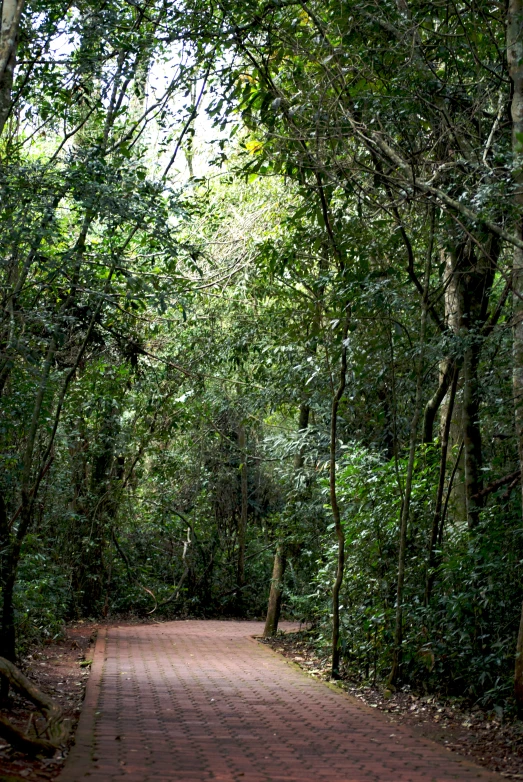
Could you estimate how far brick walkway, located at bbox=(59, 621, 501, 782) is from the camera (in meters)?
5.12

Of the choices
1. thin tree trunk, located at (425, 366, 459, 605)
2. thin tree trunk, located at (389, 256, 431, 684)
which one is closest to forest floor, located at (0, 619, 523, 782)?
thin tree trunk, located at (389, 256, 431, 684)

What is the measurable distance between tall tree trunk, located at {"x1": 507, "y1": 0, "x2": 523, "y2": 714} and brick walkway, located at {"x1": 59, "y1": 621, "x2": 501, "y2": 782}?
4.48 ft

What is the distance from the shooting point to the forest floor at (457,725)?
5.90 meters

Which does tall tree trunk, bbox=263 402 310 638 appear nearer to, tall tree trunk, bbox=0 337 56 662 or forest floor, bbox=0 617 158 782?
forest floor, bbox=0 617 158 782

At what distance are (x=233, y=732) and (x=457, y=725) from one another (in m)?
2.02

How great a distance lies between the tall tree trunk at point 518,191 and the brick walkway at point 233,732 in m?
1.37

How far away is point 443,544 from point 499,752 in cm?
265

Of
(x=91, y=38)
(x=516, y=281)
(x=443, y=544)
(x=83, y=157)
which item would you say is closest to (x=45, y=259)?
(x=83, y=157)

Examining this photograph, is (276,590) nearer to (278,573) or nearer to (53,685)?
(278,573)

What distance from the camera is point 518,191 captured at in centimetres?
648

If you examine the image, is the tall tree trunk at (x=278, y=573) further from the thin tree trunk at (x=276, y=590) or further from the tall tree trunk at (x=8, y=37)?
the tall tree trunk at (x=8, y=37)

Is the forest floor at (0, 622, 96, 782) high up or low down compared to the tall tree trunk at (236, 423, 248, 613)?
down

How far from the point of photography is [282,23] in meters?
8.16

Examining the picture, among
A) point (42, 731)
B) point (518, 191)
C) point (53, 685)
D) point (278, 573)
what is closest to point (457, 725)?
point (42, 731)
